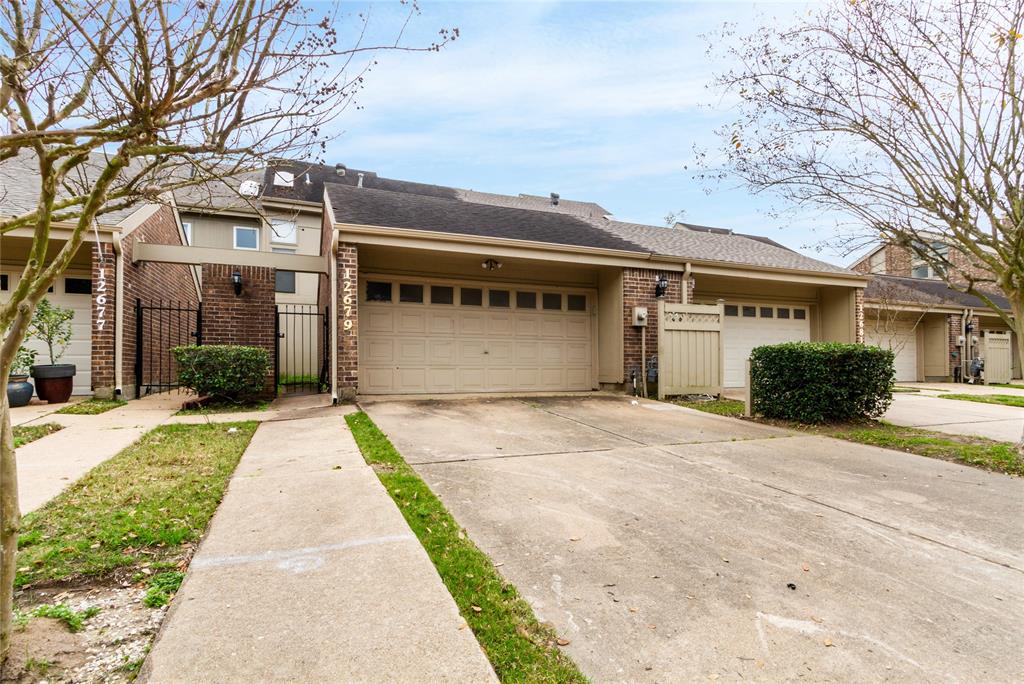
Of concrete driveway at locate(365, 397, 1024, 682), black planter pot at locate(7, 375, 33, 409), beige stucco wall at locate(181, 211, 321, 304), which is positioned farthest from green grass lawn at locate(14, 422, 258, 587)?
beige stucco wall at locate(181, 211, 321, 304)

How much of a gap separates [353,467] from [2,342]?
2.65 m

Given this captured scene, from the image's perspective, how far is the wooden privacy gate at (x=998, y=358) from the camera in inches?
625

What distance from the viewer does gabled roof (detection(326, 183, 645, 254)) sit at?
904 centimetres

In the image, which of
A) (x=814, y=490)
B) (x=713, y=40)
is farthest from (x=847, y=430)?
(x=713, y=40)

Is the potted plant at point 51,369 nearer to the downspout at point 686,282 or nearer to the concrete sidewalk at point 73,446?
the concrete sidewalk at point 73,446

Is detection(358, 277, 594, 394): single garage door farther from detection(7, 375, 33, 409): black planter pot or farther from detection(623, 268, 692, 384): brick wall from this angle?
detection(7, 375, 33, 409): black planter pot

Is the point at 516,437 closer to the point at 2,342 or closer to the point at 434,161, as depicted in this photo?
the point at 2,342

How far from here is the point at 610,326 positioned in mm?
10422

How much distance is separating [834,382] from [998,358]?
14757 millimetres

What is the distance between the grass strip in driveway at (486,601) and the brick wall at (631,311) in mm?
7085

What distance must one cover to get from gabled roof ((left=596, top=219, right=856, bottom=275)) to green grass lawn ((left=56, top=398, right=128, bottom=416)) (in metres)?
9.92

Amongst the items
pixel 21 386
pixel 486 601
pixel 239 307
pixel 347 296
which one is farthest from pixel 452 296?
pixel 486 601

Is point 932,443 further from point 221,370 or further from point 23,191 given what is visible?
point 23,191

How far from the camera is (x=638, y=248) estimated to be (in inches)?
414
